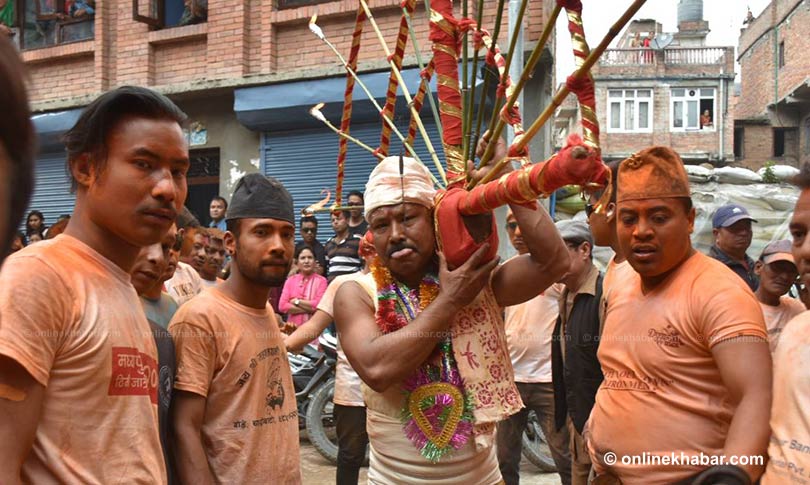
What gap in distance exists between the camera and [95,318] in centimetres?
182

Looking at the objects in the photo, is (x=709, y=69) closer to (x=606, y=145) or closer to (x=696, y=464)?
(x=606, y=145)

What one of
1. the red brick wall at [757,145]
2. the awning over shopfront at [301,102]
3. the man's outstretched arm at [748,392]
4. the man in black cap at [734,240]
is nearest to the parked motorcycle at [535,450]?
the man in black cap at [734,240]

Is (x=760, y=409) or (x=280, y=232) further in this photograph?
(x=280, y=232)

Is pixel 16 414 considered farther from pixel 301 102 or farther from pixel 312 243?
pixel 301 102

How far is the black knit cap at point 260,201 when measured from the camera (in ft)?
10.2

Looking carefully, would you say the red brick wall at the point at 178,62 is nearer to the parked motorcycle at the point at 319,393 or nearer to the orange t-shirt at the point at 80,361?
the parked motorcycle at the point at 319,393

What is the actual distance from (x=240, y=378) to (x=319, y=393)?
4133mm

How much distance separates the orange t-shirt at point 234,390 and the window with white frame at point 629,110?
1370 inches

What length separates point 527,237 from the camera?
8.43 feet

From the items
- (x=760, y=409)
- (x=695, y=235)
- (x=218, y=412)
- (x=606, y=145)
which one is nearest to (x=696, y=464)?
(x=760, y=409)

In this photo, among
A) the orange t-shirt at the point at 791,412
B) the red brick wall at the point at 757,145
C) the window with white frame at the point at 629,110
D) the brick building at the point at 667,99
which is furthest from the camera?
the window with white frame at the point at 629,110

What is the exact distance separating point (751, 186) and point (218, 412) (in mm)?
10690

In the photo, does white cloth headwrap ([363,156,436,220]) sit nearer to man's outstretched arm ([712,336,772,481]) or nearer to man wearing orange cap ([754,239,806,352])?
man's outstretched arm ([712,336,772,481])

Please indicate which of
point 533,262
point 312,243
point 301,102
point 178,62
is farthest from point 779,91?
point 533,262
